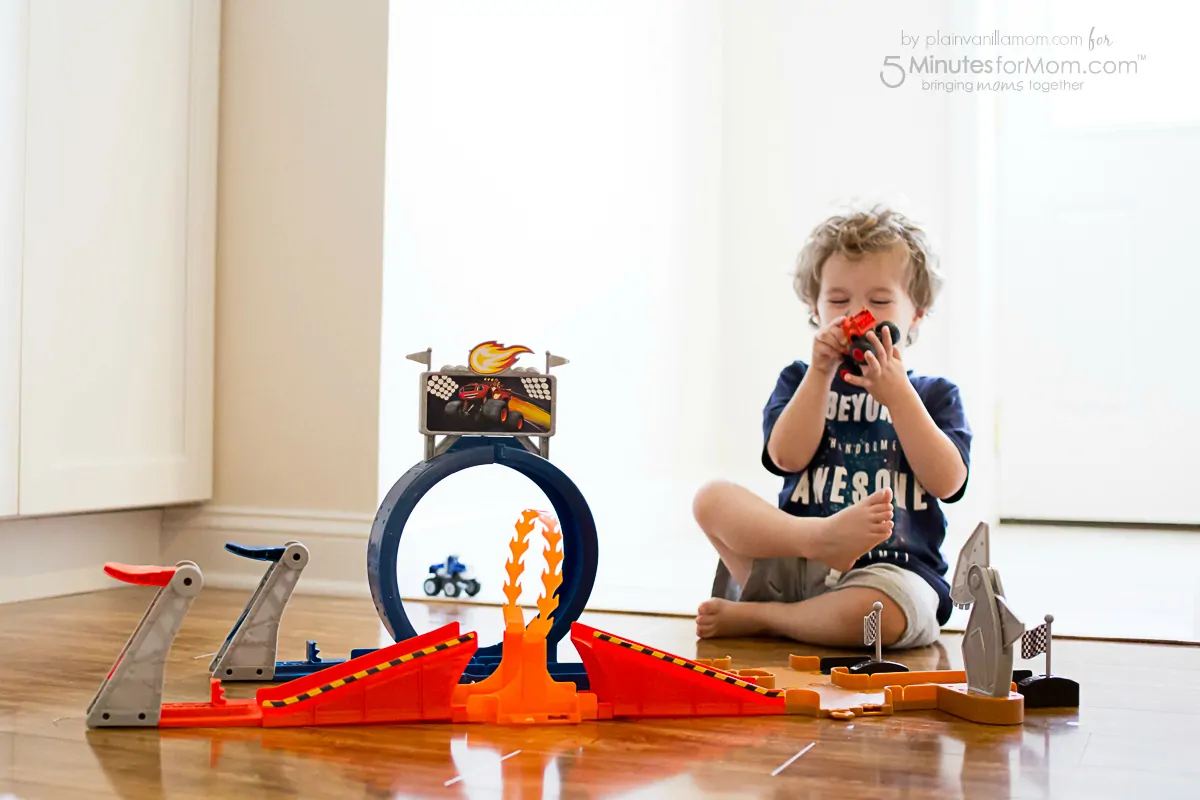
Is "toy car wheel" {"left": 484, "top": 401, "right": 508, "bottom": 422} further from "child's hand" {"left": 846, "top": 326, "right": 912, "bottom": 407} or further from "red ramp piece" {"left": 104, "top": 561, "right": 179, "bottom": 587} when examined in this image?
"child's hand" {"left": 846, "top": 326, "right": 912, "bottom": 407}

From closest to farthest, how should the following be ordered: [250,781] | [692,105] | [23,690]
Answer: [250,781] → [23,690] → [692,105]

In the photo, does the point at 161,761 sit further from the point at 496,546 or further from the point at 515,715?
the point at 496,546

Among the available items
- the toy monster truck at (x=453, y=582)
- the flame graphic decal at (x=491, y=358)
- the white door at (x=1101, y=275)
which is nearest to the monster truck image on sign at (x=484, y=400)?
the flame graphic decal at (x=491, y=358)

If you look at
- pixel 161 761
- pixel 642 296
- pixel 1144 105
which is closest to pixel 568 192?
pixel 642 296

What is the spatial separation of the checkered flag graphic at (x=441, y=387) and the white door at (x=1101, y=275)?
2108mm

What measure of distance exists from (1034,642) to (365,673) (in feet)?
1.80

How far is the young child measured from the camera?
132cm

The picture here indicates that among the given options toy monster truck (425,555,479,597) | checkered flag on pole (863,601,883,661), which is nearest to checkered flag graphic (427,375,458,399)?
checkered flag on pole (863,601,883,661)

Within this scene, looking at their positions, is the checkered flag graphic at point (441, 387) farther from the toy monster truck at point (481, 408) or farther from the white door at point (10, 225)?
the white door at point (10, 225)

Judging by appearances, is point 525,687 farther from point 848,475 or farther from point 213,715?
point 848,475

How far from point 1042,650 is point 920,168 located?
205 centimetres

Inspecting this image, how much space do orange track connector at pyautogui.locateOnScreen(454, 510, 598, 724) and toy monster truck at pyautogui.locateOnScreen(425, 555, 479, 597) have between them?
0.72 m

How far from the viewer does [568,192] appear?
8.04 ft

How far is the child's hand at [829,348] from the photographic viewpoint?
4.41 feet
